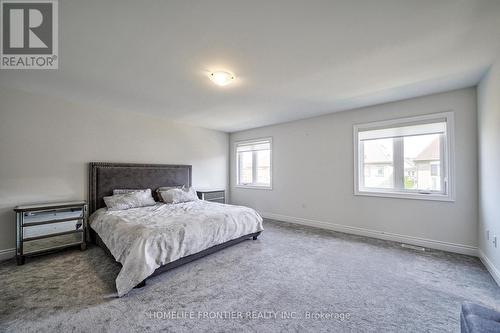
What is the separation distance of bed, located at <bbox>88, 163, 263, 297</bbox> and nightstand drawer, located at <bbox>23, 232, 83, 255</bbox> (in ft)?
0.82

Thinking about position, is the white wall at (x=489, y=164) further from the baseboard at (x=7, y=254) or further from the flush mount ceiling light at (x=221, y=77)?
the baseboard at (x=7, y=254)

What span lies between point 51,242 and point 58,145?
1.53 m

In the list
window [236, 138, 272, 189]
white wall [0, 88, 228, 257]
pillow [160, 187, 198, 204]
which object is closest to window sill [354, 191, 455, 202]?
window [236, 138, 272, 189]

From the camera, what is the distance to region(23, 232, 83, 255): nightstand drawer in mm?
2744

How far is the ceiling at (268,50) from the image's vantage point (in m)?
1.53

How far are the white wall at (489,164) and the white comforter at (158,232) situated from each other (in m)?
2.98

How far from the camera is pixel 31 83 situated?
278cm

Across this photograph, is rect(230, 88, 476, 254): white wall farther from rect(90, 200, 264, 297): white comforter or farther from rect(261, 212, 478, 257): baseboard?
rect(90, 200, 264, 297): white comforter

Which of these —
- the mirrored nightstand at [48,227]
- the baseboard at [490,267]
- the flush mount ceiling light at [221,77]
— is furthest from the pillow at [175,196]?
the baseboard at [490,267]

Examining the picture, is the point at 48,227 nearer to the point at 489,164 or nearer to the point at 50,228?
the point at 50,228

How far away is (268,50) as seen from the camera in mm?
2025

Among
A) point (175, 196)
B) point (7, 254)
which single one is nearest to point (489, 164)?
point (175, 196)

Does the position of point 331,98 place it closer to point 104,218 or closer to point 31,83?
point 104,218

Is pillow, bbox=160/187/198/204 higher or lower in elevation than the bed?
higher
